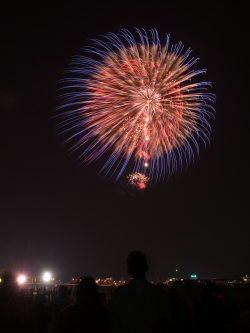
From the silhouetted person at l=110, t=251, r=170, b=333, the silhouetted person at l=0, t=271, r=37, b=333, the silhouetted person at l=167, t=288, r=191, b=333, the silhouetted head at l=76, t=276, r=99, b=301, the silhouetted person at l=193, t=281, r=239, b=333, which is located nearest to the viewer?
the silhouetted person at l=110, t=251, r=170, b=333

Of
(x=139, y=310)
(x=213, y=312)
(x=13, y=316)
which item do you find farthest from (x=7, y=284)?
(x=213, y=312)

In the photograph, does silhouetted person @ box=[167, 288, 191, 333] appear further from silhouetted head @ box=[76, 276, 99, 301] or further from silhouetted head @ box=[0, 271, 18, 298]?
silhouetted head @ box=[0, 271, 18, 298]

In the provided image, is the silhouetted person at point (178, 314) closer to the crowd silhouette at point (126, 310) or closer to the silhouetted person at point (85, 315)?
the crowd silhouette at point (126, 310)

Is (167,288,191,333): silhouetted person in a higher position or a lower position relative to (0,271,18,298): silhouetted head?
lower

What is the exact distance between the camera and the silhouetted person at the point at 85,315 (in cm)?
499

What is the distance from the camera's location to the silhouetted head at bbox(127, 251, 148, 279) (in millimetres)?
4496

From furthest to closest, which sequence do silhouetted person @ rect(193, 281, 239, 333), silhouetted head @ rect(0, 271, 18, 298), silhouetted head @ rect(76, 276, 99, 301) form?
silhouetted person @ rect(193, 281, 239, 333) → silhouetted head @ rect(76, 276, 99, 301) → silhouetted head @ rect(0, 271, 18, 298)

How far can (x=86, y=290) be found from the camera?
516 centimetres

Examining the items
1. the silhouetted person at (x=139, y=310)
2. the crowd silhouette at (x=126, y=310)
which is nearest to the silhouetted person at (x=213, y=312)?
the crowd silhouette at (x=126, y=310)

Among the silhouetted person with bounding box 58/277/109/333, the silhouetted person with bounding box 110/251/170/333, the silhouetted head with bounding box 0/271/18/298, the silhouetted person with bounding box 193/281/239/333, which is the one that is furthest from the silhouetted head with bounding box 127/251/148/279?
the silhouetted person with bounding box 193/281/239/333

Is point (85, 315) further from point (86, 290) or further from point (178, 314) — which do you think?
point (178, 314)

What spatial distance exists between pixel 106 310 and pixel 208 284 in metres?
1.53

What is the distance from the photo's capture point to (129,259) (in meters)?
4.62

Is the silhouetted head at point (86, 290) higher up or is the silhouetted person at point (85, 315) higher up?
the silhouetted head at point (86, 290)
